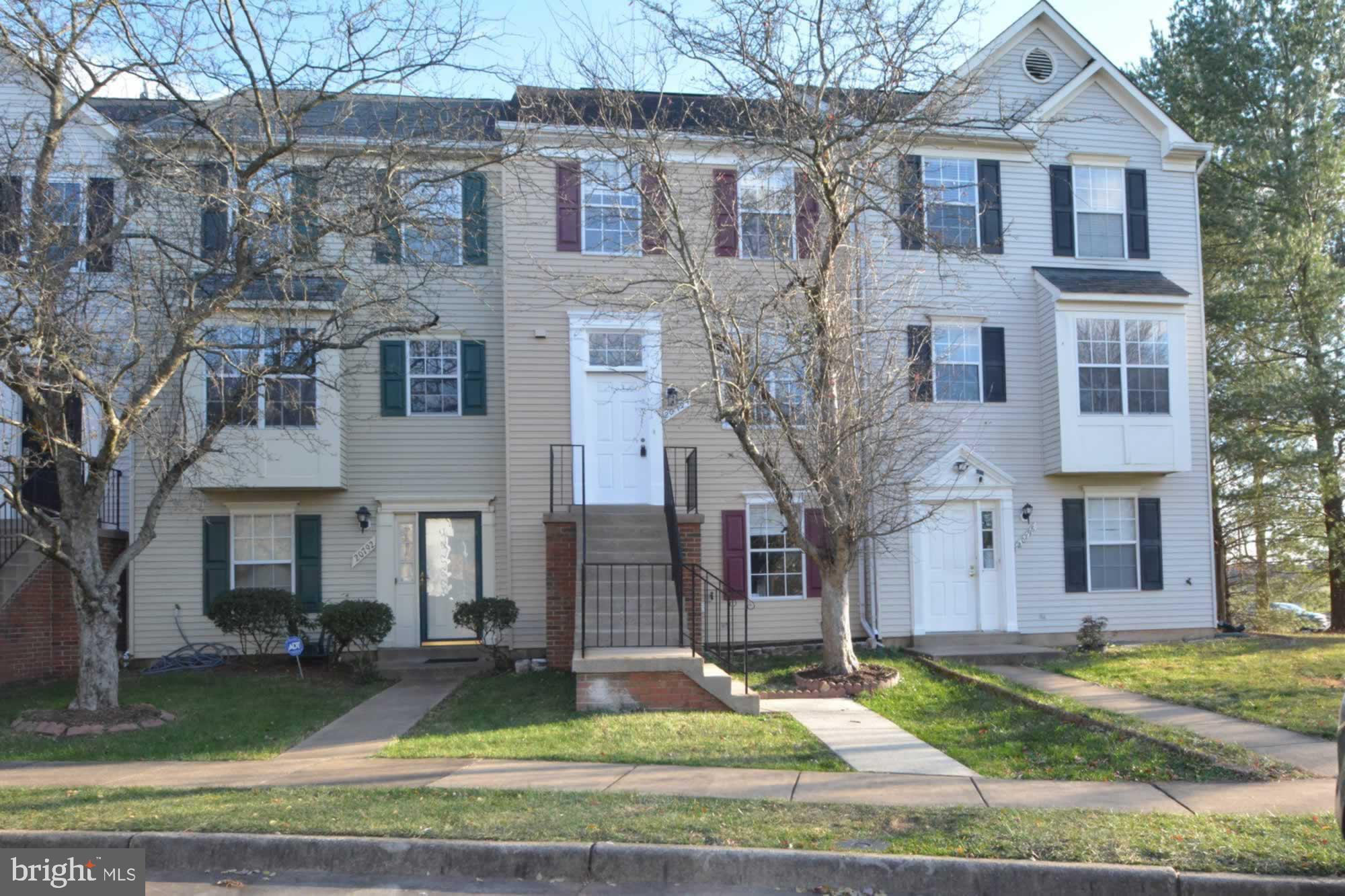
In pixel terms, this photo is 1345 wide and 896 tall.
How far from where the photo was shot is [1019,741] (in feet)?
29.3

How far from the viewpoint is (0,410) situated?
13250mm

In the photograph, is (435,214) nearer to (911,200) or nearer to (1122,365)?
(911,200)

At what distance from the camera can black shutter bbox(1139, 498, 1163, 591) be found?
1598cm

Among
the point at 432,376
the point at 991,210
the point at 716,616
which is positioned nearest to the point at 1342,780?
the point at 716,616

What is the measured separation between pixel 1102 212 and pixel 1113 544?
5.32 m

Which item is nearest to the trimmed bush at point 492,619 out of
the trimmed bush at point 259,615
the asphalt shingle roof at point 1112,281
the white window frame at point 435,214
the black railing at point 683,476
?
the trimmed bush at point 259,615

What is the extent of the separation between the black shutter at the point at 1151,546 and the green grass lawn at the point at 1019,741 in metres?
5.46

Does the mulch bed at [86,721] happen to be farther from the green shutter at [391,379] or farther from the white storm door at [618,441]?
the white storm door at [618,441]

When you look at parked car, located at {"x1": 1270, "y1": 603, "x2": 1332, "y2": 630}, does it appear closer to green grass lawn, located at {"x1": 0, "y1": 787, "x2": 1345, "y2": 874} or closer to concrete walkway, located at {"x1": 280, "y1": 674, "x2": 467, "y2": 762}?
concrete walkway, located at {"x1": 280, "y1": 674, "x2": 467, "y2": 762}

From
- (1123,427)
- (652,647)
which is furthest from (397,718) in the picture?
(1123,427)

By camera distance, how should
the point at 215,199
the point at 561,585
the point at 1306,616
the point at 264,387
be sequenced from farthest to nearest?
1. the point at 1306,616
2. the point at 561,585
3. the point at 264,387
4. the point at 215,199

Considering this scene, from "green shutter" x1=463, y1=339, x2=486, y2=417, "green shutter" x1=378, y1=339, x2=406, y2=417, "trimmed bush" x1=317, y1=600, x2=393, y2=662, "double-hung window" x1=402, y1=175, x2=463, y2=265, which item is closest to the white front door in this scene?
"green shutter" x1=463, y1=339, x2=486, y2=417

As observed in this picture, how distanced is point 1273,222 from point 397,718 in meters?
17.4

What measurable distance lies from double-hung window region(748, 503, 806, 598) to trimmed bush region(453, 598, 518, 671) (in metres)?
3.66
